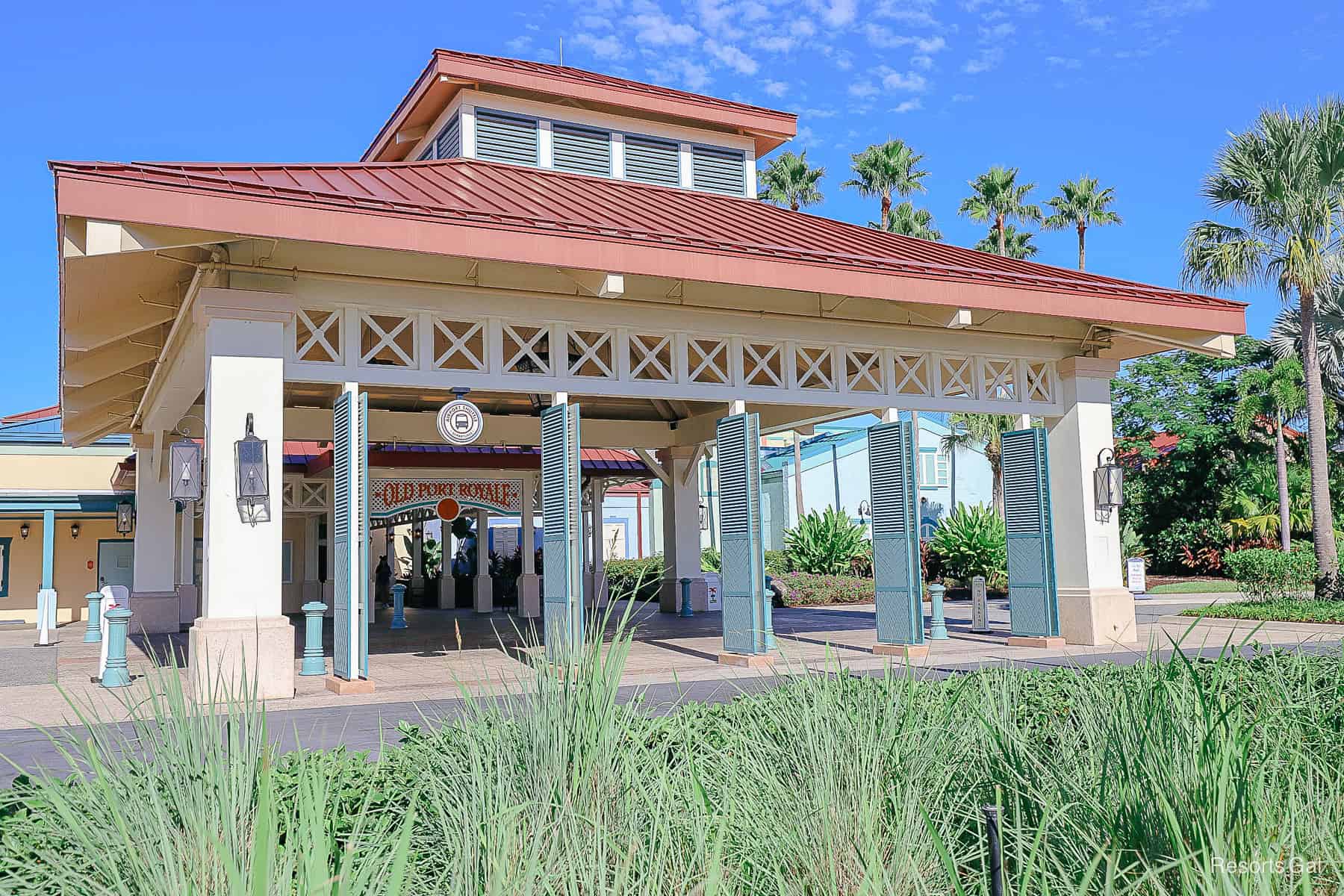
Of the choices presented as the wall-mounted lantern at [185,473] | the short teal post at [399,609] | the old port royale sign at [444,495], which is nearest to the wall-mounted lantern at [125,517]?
the old port royale sign at [444,495]

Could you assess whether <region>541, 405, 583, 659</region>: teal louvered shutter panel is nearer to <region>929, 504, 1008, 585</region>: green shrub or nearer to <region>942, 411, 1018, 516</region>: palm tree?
<region>929, 504, 1008, 585</region>: green shrub

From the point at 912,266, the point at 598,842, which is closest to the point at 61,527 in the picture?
the point at 912,266

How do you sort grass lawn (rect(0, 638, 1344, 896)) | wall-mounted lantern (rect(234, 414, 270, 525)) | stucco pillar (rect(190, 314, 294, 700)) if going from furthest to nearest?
wall-mounted lantern (rect(234, 414, 270, 525)) → stucco pillar (rect(190, 314, 294, 700)) → grass lawn (rect(0, 638, 1344, 896))

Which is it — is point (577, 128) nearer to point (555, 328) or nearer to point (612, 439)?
point (555, 328)

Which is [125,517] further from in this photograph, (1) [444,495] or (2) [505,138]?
(2) [505,138]

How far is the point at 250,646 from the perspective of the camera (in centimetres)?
954

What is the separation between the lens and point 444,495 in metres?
21.3

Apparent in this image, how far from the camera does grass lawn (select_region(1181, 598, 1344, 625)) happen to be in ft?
57.5

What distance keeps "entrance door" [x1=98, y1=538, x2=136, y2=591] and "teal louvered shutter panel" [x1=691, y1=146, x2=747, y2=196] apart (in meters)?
16.4

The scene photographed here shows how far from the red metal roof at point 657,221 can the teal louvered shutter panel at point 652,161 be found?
318mm

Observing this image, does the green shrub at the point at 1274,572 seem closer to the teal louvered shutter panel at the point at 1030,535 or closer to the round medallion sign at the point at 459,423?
the teal louvered shutter panel at the point at 1030,535

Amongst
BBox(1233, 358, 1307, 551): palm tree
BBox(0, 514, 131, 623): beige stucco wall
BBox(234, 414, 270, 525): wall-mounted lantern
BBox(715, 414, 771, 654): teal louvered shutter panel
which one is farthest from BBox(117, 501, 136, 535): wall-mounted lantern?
BBox(1233, 358, 1307, 551): palm tree

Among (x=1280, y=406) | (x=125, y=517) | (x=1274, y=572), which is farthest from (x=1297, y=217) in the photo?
(x=125, y=517)

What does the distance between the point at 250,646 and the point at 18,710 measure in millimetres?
2317
